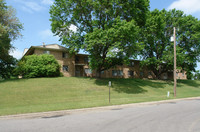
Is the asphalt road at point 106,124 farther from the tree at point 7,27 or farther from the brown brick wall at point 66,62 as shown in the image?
the brown brick wall at point 66,62

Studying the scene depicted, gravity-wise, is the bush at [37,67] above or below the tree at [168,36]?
below

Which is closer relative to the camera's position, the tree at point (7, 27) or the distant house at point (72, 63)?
the tree at point (7, 27)

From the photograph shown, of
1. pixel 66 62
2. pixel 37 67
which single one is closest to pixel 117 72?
pixel 66 62

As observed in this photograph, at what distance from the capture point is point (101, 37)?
2242 centimetres

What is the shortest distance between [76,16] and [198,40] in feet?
86.4

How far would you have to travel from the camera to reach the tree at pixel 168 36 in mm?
32125

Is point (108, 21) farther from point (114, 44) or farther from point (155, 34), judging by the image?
point (155, 34)

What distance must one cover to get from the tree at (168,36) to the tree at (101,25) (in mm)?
3856

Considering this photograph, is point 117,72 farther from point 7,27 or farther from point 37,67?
point 7,27

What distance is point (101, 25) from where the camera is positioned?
27328 millimetres

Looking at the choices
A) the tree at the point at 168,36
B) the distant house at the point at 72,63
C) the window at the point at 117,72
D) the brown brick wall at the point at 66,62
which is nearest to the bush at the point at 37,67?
the distant house at the point at 72,63

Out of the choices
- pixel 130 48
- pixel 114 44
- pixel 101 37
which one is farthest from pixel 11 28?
pixel 130 48

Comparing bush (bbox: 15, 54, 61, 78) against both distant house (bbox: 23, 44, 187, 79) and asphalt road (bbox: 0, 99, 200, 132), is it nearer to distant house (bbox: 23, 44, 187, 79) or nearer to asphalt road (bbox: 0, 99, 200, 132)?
distant house (bbox: 23, 44, 187, 79)

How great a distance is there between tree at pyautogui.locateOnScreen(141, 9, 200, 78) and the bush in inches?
774
